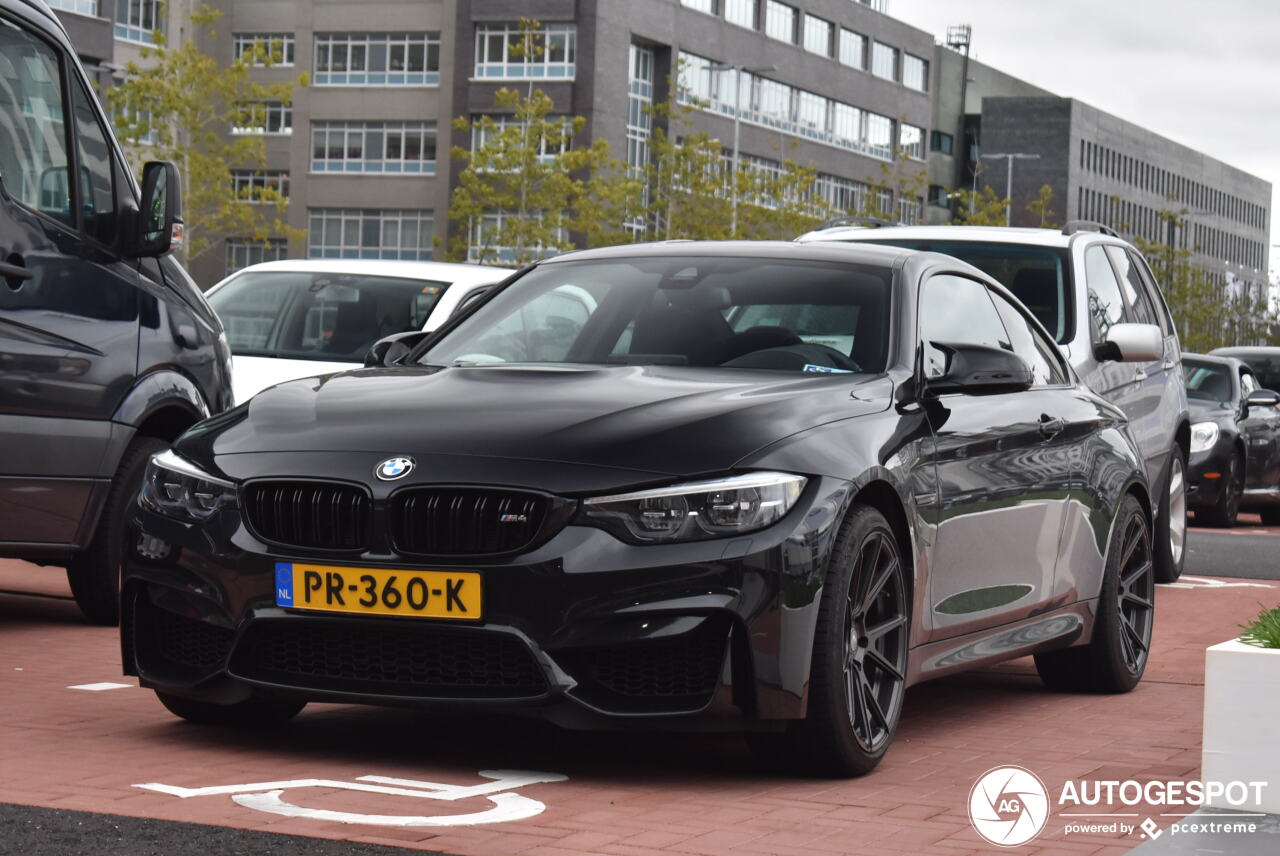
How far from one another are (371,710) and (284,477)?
5.06ft

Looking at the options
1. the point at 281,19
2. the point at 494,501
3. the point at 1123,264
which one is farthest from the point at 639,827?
the point at 281,19

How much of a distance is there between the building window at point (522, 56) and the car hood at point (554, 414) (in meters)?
72.5

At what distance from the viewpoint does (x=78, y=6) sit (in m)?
60.4

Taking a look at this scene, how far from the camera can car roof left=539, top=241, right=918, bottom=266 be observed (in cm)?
725

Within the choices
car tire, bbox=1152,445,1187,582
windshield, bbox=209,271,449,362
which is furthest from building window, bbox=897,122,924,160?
windshield, bbox=209,271,449,362

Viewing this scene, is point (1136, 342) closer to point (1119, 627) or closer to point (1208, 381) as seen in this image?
point (1119, 627)

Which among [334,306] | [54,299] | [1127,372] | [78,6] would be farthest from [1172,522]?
[78,6]

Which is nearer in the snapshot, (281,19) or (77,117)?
(77,117)

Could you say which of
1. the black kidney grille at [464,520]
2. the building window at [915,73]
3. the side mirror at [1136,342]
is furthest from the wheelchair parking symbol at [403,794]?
the building window at [915,73]

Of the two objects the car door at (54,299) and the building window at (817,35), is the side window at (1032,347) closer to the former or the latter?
the car door at (54,299)

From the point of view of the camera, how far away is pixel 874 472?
6.07 metres

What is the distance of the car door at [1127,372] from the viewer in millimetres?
11922

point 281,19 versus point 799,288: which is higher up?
point 281,19

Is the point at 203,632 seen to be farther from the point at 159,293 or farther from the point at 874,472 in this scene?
the point at 159,293
